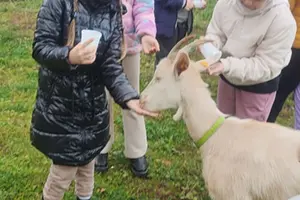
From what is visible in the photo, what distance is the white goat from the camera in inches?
130

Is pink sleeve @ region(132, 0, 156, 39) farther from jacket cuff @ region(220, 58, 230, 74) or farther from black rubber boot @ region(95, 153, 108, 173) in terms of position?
black rubber boot @ region(95, 153, 108, 173)

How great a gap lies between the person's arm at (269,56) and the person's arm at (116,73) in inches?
28.8

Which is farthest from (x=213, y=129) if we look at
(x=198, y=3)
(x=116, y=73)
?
(x=198, y=3)

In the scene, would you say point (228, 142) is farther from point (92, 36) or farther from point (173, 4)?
point (173, 4)

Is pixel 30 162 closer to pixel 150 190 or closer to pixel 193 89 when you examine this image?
pixel 150 190

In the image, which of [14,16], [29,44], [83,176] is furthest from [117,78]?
[14,16]

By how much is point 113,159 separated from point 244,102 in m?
1.23

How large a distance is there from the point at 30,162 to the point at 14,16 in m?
4.38

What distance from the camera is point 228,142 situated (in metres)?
3.43

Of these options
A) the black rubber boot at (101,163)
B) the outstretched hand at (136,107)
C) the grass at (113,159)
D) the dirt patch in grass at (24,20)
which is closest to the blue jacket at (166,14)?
the grass at (113,159)

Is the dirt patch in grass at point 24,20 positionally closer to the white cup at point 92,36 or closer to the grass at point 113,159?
the grass at point 113,159

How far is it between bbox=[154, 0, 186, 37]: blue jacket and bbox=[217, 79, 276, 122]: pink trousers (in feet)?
3.78

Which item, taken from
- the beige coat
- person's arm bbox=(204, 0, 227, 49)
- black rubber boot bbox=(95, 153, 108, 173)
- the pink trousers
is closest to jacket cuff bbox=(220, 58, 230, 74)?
the beige coat

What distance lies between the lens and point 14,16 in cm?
856
